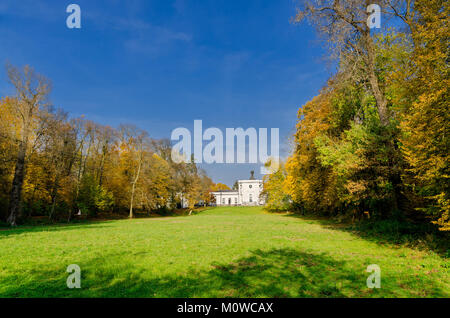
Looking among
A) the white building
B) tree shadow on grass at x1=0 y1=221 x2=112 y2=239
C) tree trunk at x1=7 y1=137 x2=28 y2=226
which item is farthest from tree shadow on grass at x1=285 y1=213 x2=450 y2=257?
the white building

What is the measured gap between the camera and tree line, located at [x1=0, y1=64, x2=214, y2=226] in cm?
2131

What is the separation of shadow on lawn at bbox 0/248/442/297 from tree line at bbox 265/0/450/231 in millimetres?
4125

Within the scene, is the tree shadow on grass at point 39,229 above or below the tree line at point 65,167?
below

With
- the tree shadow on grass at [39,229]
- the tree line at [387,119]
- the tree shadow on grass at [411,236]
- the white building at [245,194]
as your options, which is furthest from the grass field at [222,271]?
the white building at [245,194]

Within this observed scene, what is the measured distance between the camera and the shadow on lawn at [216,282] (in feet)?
15.6

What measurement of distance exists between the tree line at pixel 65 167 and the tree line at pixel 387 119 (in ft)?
80.4

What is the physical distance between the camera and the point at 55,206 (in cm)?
2716

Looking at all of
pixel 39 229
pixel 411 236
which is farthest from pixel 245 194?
pixel 411 236

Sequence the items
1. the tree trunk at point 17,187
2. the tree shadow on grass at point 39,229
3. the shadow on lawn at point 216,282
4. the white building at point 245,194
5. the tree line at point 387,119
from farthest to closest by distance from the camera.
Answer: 1. the white building at point 245,194
2. the tree trunk at point 17,187
3. the tree shadow on grass at point 39,229
4. the tree line at point 387,119
5. the shadow on lawn at point 216,282

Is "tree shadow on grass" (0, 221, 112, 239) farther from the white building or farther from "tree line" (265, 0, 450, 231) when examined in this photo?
the white building

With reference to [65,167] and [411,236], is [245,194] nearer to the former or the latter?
[65,167]

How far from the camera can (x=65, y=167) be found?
91.4 ft

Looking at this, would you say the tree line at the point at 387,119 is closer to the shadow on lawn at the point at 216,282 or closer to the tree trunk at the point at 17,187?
the shadow on lawn at the point at 216,282

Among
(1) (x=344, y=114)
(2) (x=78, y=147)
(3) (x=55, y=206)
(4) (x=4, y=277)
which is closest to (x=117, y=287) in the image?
(4) (x=4, y=277)
